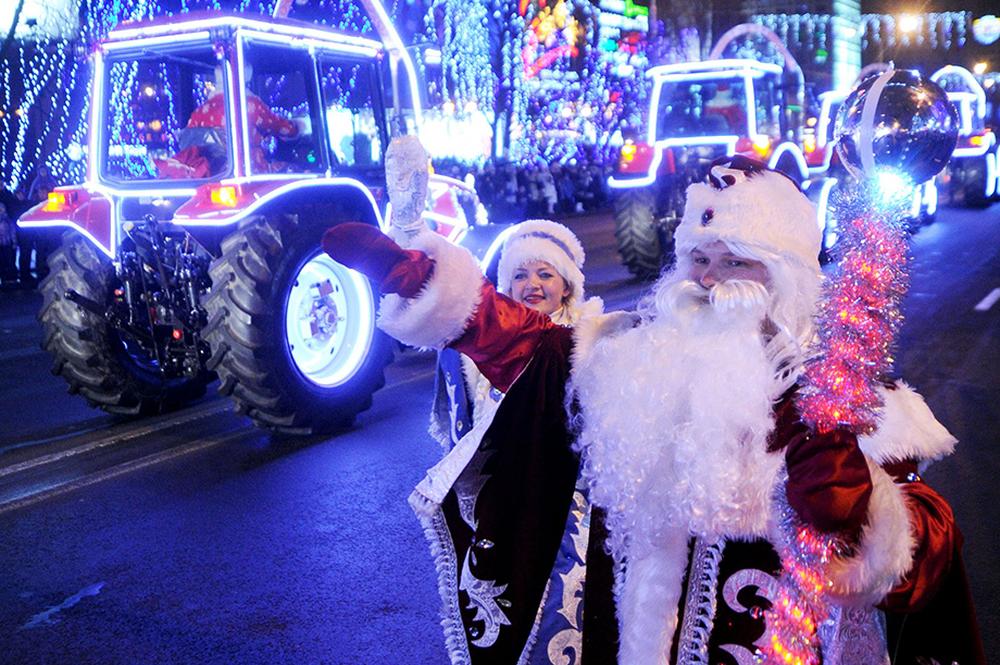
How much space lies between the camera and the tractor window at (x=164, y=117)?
633cm

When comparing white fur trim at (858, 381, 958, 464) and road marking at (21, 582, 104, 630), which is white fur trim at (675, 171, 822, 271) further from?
road marking at (21, 582, 104, 630)

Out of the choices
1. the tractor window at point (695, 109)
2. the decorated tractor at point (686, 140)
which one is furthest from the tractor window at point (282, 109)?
the tractor window at point (695, 109)

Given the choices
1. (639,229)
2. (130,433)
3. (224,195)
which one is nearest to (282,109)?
(224,195)

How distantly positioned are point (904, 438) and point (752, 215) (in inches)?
20.8

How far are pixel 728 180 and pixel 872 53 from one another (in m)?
61.5

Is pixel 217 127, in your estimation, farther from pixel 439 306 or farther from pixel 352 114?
pixel 439 306

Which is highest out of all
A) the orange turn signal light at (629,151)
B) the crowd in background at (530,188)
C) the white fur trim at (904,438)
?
the orange turn signal light at (629,151)

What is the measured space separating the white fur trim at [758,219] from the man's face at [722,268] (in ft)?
0.09

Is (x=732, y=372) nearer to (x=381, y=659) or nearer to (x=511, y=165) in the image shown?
(x=381, y=659)

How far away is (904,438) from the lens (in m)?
1.95

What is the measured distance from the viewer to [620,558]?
6.97ft

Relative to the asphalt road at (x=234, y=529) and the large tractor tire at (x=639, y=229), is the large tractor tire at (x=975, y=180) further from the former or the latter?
the asphalt road at (x=234, y=529)

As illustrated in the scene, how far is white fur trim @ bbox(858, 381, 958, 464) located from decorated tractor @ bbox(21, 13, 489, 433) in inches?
173

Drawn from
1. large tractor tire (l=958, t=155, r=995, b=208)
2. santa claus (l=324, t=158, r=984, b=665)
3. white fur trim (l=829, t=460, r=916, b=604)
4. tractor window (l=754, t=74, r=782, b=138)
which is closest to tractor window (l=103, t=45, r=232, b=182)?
santa claus (l=324, t=158, r=984, b=665)
